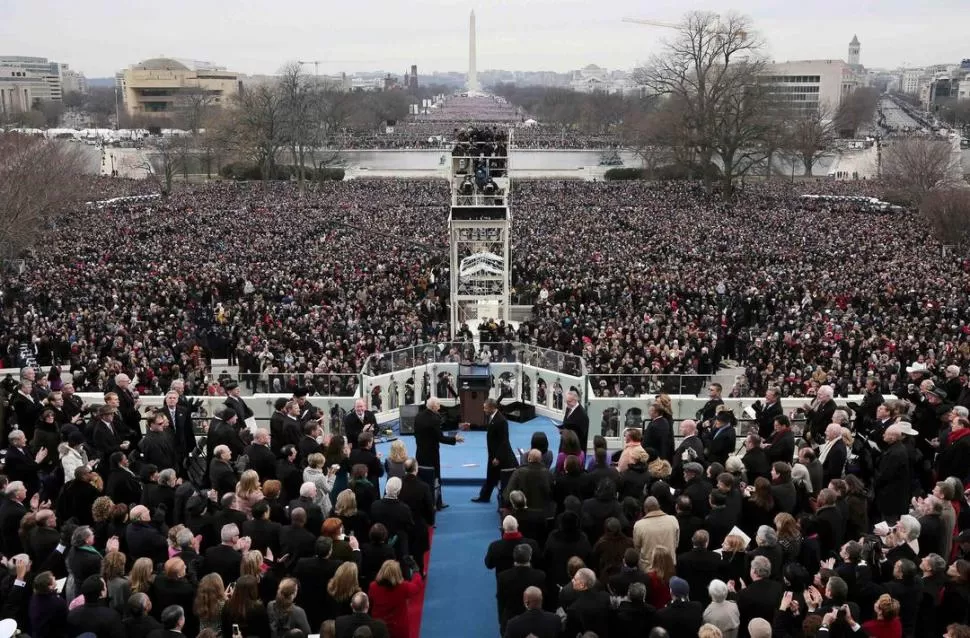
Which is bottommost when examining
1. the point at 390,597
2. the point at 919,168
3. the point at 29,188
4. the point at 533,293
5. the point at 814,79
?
the point at 533,293

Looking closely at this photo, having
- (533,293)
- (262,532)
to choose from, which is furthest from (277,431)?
(533,293)

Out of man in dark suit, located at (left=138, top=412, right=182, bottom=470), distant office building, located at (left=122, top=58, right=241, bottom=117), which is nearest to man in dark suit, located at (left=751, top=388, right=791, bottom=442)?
man in dark suit, located at (left=138, top=412, right=182, bottom=470)

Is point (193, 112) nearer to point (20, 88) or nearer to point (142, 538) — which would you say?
point (142, 538)

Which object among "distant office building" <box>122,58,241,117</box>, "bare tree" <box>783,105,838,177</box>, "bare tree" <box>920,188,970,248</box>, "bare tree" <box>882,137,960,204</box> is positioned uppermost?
"distant office building" <box>122,58,241,117</box>

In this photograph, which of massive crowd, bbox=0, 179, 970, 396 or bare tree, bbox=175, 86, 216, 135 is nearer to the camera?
massive crowd, bbox=0, 179, 970, 396

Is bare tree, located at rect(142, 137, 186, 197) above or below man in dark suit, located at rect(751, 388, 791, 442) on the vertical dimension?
above

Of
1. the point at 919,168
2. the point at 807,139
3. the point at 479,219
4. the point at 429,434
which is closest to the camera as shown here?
the point at 429,434

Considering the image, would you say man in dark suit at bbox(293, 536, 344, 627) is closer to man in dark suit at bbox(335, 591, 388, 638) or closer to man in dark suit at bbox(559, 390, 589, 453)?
man in dark suit at bbox(335, 591, 388, 638)
